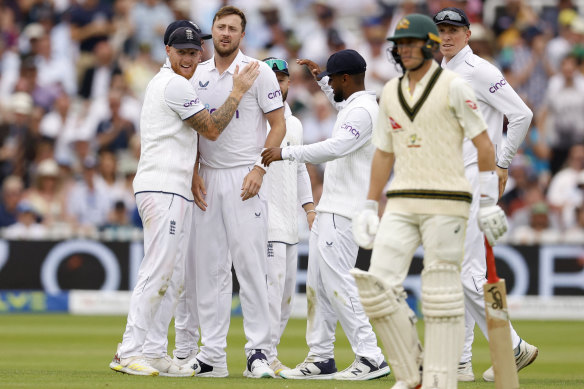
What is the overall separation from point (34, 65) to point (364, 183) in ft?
32.6

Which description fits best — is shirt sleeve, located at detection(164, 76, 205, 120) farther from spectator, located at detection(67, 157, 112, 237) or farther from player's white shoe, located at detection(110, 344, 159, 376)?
spectator, located at detection(67, 157, 112, 237)

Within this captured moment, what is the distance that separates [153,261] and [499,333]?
2.28m

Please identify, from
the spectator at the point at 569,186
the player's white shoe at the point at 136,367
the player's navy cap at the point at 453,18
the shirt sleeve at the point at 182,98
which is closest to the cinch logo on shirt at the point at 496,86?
the player's navy cap at the point at 453,18

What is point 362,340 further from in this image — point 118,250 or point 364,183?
point 118,250

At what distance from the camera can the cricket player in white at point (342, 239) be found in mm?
7258

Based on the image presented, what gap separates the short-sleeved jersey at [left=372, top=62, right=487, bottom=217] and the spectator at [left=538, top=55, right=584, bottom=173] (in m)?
9.95

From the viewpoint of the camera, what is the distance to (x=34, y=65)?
16359mm

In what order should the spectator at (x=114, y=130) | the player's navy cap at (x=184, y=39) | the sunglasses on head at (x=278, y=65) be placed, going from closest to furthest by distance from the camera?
the player's navy cap at (x=184, y=39), the sunglasses on head at (x=278, y=65), the spectator at (x=114, y=130)

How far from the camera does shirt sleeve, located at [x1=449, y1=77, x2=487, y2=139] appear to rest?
5.57 metres

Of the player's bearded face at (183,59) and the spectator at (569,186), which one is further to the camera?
the spectator at (569,186)

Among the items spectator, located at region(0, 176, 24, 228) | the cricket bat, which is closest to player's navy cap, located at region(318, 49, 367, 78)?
the cricket bat

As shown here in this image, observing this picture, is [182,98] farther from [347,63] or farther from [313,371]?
[313,371]

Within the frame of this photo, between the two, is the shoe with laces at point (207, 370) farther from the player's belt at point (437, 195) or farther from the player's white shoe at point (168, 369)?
the player's belt at point (437, 195)

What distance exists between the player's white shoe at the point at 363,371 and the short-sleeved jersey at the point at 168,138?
1.50 meters
